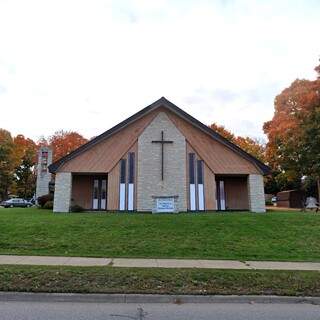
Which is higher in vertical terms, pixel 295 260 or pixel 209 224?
pixel 209 224

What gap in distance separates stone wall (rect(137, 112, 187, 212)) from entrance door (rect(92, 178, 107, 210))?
11.2 ft

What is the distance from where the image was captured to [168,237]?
39.4 feet

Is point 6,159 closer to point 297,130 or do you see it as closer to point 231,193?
point 231,193

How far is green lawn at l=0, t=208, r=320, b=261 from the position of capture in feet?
33.9

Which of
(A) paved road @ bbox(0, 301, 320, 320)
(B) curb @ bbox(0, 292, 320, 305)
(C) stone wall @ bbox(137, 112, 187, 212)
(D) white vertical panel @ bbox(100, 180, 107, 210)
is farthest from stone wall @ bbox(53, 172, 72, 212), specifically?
(A) paved road @ bbox(0, 301, 320, 320)

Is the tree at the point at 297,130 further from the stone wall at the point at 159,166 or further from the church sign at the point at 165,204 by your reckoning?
the church sign at the point at 165,204

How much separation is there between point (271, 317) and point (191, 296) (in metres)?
1.58

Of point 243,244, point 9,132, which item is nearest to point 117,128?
point 243,244

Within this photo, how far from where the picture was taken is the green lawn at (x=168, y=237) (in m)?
10.3

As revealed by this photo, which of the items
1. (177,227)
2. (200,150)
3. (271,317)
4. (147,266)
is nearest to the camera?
(271,317)

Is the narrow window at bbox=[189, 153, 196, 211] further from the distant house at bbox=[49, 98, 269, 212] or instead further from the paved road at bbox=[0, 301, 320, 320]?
the paved road at bbox=[0, 301, 320, 320]

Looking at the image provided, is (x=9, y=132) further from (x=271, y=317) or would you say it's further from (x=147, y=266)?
(x=271, y=317)

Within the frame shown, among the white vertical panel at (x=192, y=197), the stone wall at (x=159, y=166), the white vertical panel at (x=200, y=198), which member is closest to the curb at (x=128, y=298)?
the stone wall at (x=159, y=166)

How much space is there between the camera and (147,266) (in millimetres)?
8312
